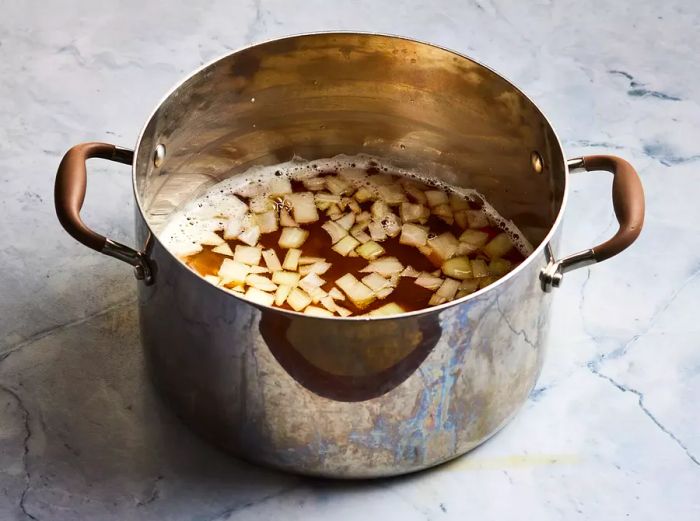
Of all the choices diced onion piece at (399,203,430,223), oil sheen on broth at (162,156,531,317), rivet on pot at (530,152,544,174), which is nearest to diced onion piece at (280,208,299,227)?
oil sheen on broth at (162,156,531,317)

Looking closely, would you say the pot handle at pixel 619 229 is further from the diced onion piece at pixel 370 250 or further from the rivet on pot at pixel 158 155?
the rivet on pot at pixel 158 155

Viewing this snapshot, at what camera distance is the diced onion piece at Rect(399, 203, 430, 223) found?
1.10 meters

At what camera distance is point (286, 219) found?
109 cm

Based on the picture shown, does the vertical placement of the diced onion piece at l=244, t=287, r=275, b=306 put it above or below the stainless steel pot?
below

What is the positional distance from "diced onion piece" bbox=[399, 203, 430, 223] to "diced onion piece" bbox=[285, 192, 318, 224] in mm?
81

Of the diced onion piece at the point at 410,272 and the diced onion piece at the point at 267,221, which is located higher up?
the diced onion piece at the point at 410,272

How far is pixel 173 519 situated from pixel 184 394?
0.09 metres

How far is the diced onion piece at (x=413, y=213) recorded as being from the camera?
110cm

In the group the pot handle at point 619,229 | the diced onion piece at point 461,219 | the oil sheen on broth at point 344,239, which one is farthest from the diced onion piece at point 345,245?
the pot handle at point 619,229

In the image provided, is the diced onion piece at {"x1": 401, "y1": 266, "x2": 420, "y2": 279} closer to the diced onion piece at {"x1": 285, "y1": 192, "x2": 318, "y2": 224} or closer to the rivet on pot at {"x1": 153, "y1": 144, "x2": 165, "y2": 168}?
the diced onion piece at {"x1": 285, "y1": 192, "x2": 318, "y2": 224}


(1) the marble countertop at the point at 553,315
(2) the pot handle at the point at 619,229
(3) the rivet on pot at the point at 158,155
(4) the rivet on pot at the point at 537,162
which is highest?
(2) the pot handle at the point at 619,229

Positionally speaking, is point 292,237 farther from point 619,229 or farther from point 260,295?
point 619,229

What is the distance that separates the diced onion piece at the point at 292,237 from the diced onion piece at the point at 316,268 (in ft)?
0.12

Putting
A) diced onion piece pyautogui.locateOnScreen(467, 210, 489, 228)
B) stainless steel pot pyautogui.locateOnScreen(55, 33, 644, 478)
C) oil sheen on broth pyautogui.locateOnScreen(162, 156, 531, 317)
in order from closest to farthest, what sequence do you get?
stainless steel pot pyautogui.locateOnScreen(55, 33, 644, 478) → oil sheen on broth pyautogui.locateOnScreen(162, 156, 531, 317) → diced onion piece pyautogui.locateOnScreen(467, 210, 489, 228)
